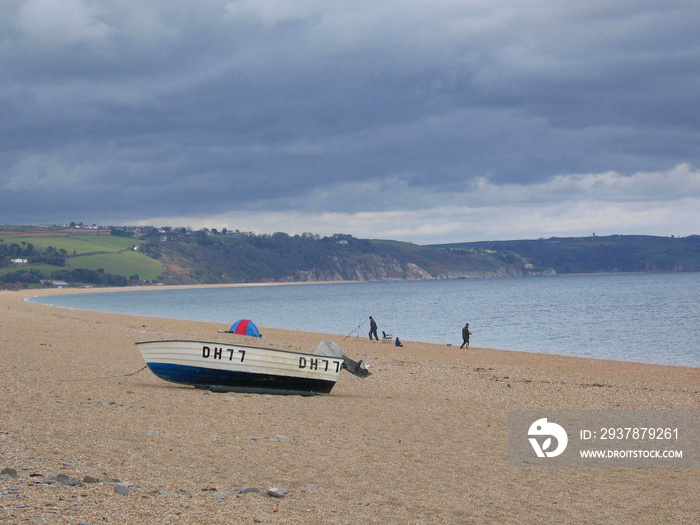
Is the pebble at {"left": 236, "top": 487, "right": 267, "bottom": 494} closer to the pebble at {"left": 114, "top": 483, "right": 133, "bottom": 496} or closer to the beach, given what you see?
the beach

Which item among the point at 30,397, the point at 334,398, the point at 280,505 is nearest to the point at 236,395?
the point at 334,398

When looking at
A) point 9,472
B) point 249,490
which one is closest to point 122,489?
point 9,472

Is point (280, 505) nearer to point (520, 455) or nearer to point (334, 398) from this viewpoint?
point (520, 455)

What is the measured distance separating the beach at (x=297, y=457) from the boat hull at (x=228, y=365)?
1.45 ft

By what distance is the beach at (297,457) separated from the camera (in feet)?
23.3

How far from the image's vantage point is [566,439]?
40.6 ft

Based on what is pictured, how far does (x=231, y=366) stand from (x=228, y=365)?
0.08m

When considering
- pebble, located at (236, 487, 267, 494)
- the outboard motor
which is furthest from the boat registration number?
pebble, located at (236, 487, 267, 494)

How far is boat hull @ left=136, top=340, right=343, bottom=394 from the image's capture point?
15.8 metres

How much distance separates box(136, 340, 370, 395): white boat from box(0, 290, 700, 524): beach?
1.44 feet

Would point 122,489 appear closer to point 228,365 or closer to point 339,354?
point 228,365

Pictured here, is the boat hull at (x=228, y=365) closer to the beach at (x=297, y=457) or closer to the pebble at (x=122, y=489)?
the beach at (x=297, y=457)

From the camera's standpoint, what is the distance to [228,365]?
15.9 meters

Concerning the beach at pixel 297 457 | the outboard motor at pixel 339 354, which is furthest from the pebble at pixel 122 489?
the outboard motor at pixel 339 354
